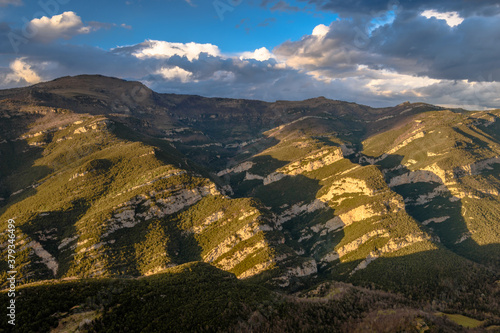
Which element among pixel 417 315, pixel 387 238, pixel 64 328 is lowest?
pixel 387 238

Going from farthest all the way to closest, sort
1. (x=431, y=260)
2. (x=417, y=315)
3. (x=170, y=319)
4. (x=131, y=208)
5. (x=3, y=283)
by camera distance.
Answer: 1. (x=131, y=208)
2. (x=431, y=260)
3. (x=3, y=283)
4. (x=417, y=315)
5. (x=170, y=319)

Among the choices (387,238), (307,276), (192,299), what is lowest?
(307,276)

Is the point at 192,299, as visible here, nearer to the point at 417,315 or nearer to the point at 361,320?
the point at 361,320

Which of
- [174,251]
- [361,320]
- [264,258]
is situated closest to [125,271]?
[174,251]

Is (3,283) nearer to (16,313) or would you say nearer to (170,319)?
(16,313)

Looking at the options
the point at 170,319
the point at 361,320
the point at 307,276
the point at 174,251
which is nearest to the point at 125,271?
the point at 174,251

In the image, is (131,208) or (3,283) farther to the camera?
(131,208)

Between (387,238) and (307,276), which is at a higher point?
(387,238)

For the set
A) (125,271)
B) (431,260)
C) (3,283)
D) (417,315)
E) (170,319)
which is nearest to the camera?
(170,319)

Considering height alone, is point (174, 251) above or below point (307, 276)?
above
